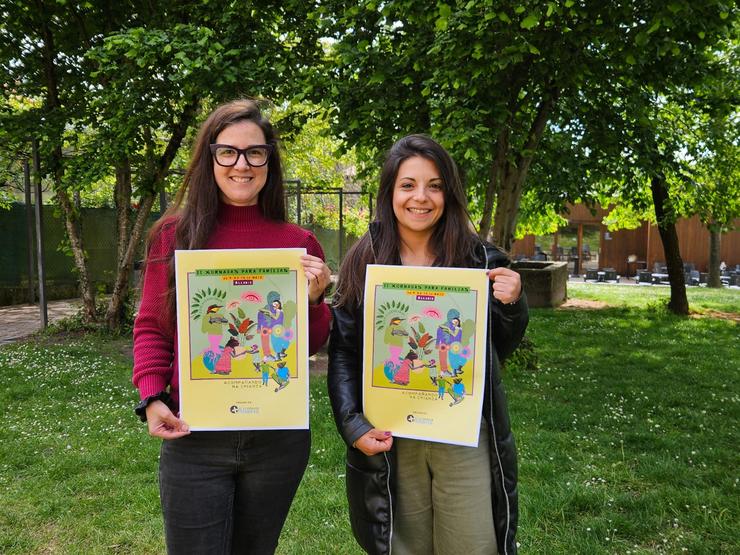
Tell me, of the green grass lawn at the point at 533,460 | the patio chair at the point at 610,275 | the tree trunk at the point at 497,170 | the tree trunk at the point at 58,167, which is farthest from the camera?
the patio chair at the point at 610,275

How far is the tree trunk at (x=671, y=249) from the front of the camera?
12.4 metres

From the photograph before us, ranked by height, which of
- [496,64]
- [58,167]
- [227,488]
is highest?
[496,64]

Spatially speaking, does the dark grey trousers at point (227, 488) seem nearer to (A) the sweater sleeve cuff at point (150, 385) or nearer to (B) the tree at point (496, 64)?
(A) the sweater sleeve cuff at point (150, 385)

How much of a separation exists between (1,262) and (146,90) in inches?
291

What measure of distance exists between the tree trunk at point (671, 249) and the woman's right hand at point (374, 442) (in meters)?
12.1

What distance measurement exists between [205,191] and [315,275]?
0.47 meters

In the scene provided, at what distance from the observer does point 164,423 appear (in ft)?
5.79

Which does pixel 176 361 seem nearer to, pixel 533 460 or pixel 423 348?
pixel 423 348

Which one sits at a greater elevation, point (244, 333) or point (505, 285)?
point (505, 285)

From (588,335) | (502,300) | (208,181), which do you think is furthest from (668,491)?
(588,335)

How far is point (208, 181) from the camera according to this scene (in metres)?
1.88

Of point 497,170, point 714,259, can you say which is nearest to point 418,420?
A: point 497,170

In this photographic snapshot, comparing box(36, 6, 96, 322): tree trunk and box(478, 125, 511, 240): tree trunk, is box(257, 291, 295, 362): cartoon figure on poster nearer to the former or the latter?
box(478, 125, 511, 240): tree trunk

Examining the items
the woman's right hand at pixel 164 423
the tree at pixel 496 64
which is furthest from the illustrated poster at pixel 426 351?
the tree at pixel 496 64
